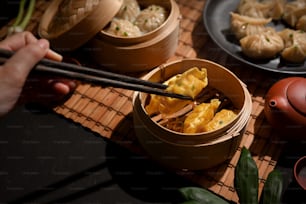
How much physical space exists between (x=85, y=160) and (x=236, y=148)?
56 centimetres

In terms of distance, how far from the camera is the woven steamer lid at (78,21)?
179 centimetres

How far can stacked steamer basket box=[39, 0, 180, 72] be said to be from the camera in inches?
70.8

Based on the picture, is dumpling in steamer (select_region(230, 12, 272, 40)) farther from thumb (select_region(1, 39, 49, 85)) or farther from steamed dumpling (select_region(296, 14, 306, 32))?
thumb (select_region(1, 39, 49, 85))

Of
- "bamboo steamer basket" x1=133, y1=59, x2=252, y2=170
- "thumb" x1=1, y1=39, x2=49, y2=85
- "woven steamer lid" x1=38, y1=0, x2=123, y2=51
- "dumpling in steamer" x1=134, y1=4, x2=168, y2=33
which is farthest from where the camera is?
"dumpling in steamer" x1=134, y1=4, x2=168, y2=33

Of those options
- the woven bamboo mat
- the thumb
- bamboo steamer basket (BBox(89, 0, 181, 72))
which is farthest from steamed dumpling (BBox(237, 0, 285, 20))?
the thumb

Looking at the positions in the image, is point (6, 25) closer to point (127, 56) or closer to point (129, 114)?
point (127, 56)

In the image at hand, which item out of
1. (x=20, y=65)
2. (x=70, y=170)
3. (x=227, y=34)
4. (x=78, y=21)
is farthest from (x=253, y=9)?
(x=20, y=65)

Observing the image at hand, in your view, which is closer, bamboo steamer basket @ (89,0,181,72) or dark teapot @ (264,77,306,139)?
dark teapot @ (264,77,306,139)

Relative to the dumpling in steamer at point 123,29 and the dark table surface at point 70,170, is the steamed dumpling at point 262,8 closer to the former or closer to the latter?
the dumpling in steamer at point 123,29

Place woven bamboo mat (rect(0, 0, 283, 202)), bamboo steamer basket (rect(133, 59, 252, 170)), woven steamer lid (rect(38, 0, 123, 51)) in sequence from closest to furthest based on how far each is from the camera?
bamboo steamer basket (rect(133, 59, 252, 170))
woven bamboo mat (rect(0, 0, 283, 202))
woven steamer lid (rect(38, 0, 123, 51))

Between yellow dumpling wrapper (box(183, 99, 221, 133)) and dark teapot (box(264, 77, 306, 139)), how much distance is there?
206 millimetres

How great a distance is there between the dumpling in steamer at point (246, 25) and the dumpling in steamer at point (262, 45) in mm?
62

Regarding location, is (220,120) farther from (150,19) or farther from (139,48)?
(150,19)

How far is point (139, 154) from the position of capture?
1.64 metres
